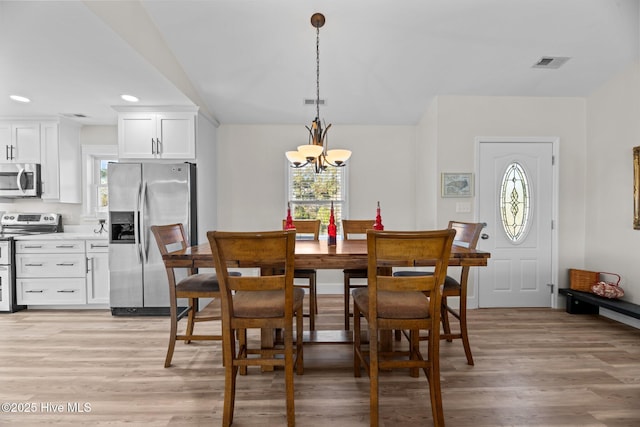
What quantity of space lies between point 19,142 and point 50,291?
6.03 ft

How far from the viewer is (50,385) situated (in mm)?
2289

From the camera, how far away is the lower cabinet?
Answer: 3.88m

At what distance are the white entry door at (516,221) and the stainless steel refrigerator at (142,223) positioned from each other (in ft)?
11.3

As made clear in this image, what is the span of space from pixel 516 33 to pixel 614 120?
1569mm

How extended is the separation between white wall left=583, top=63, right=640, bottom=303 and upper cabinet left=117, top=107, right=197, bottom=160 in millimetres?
4516

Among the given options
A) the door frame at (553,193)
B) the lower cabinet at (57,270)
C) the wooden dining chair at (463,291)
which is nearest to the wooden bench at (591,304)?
the door frame at (553,193)

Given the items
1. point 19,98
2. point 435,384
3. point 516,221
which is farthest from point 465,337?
point 19,98

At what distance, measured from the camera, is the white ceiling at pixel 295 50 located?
265 cm

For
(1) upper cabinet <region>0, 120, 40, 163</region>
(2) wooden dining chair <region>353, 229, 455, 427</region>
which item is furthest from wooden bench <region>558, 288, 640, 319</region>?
(1) upper cabinet <region>0, 120, 40, 163</region>

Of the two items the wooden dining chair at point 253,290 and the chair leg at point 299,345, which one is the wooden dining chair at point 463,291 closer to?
the chair leg at point 299,345

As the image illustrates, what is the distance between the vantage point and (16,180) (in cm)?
411

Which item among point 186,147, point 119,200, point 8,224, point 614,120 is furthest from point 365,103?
point 8,224

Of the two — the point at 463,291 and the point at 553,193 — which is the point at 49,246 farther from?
the point at 553,193

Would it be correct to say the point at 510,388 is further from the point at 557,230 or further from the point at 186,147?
the point at 186,147
